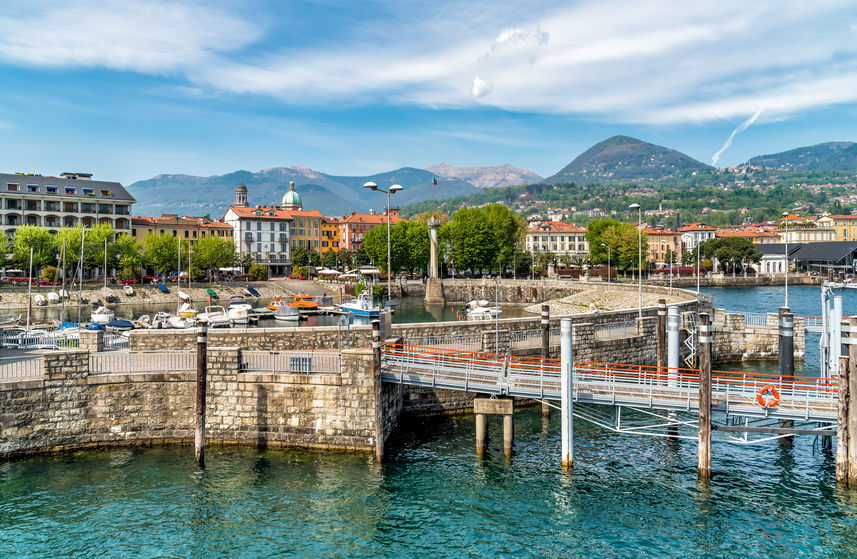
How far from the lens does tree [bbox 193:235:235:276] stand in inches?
4232

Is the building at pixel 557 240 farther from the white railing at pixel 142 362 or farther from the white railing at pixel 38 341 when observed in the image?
the white railing at pixel 142 362

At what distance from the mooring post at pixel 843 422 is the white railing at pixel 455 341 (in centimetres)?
1493

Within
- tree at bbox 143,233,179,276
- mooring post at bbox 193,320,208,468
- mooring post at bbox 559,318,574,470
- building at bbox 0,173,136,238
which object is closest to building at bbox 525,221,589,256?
tree at bbox 143,233,179,276

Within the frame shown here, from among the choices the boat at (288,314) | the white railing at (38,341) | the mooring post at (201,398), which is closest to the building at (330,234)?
the boat at (288,314)

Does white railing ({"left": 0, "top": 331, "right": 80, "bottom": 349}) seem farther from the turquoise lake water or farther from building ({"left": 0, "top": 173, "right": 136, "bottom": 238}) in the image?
building ({"left": 0, "top": 173, "right": 136, "bottom": 238})

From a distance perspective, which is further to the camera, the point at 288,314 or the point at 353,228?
the point at 353,228

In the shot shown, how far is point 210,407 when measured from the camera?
23.6 metres

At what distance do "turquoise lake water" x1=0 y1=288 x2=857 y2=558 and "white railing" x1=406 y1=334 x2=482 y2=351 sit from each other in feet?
20.0

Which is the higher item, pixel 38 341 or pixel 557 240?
pixel 557 240

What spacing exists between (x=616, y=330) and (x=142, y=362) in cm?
2371

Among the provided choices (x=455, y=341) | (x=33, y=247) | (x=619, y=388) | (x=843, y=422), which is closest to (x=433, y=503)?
(x=619, y=388)

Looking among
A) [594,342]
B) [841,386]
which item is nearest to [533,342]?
[594,342]

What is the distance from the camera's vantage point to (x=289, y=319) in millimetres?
67625

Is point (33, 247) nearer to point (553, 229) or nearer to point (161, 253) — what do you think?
point (161, 253)
